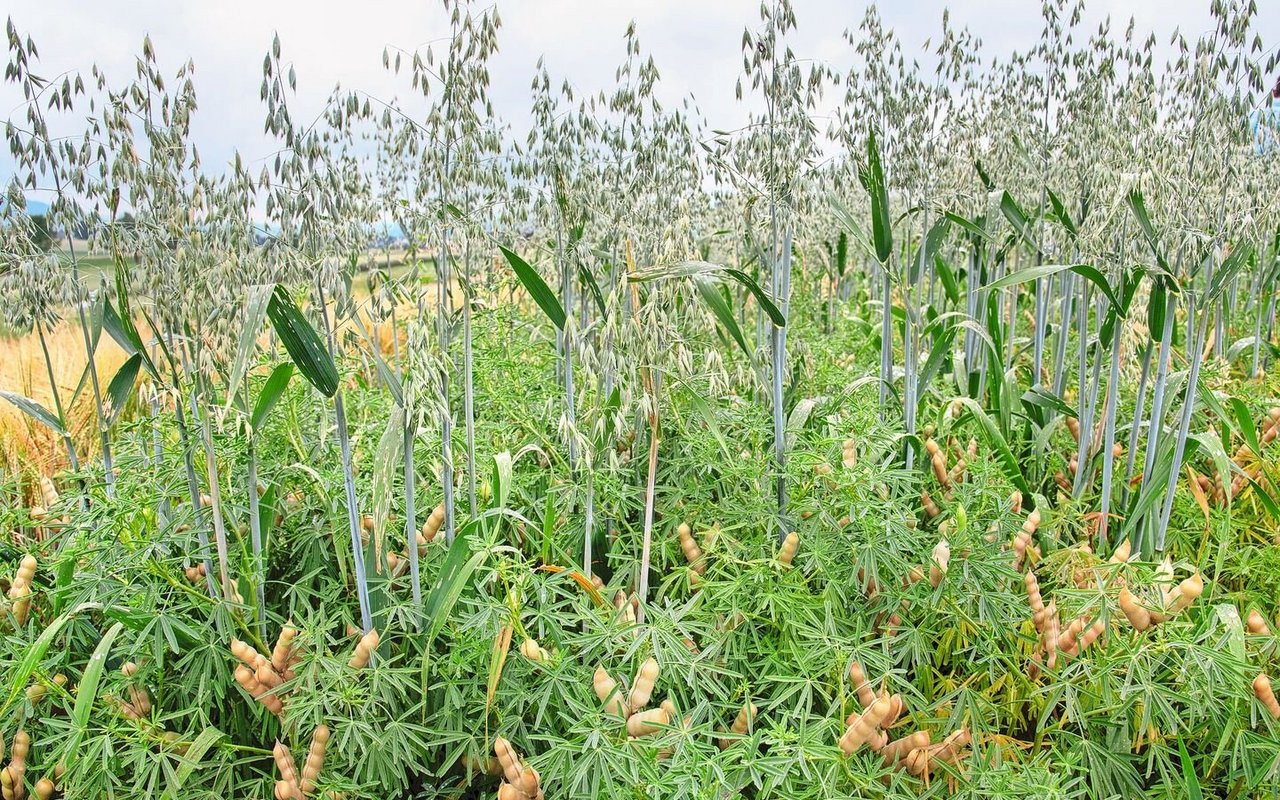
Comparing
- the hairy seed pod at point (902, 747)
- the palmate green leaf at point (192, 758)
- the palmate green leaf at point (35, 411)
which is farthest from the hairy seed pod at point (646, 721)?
the palmate green leaf at point (35, 411)

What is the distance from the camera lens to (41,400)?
17.6 ft

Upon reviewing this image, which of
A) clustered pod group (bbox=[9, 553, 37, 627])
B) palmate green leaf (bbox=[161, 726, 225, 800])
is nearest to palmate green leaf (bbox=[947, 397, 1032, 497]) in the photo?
palmate green leaf (bbox=[161, 726, 225, 800])

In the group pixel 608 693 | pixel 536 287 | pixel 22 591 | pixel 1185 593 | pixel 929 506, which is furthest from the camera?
pixel 929 506

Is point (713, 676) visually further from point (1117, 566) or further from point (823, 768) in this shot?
point (1117, 566)

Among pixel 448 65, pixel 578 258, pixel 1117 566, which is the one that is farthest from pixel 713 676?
pixel 448 65

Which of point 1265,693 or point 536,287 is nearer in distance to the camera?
point 1265,693

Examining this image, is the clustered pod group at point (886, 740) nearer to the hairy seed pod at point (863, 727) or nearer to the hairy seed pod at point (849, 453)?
the hairy seed pod at point (863, 727)

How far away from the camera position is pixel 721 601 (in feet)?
8.18

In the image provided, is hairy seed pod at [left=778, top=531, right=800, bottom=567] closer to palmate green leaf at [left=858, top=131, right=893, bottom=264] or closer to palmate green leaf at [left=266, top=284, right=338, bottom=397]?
palmate green leaf at [left=858, top=131, right=893, bottom=264]

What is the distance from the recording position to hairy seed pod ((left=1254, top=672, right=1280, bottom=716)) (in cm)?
227

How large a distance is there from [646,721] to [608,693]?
0.14 meters

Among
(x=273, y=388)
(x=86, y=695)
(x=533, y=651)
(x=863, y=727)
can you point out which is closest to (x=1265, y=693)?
(x=863, y=727)

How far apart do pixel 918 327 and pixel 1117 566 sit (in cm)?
107

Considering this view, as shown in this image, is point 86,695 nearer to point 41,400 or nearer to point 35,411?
point 35,411
